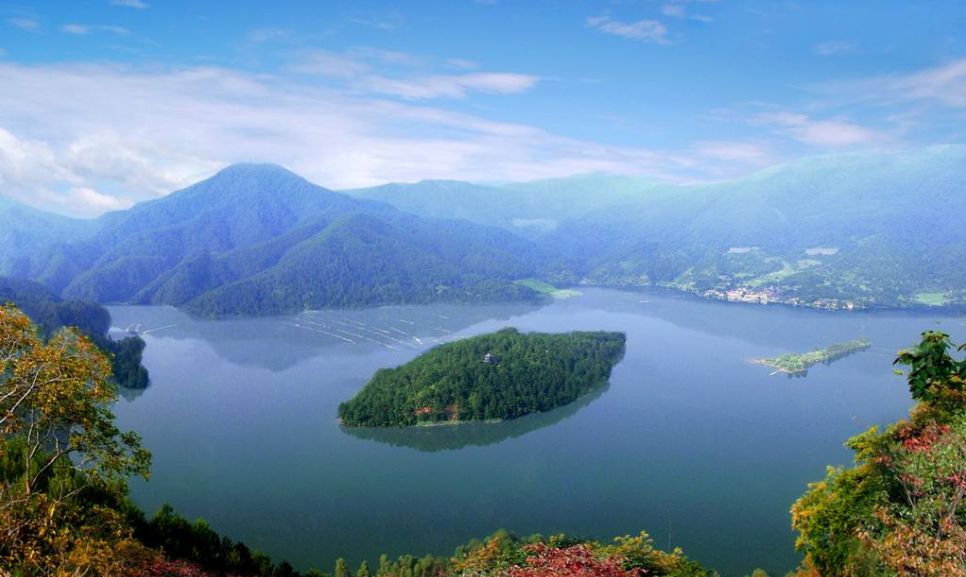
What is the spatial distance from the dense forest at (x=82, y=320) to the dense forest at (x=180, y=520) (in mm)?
31429

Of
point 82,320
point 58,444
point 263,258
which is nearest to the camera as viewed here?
point 58,444

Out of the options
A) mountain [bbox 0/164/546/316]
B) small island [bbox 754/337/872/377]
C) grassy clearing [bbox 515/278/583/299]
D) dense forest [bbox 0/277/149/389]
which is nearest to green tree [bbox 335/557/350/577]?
dense forest [bbox 0/277/149/389]

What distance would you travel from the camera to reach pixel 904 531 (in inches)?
234

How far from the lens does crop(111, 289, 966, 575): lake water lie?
1920 centimetres

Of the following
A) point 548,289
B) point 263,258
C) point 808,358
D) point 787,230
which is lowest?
point 808,358

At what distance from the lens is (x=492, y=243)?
434ft

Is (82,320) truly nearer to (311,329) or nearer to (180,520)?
(311,329)

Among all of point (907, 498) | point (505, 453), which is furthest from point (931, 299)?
point (907, 498)

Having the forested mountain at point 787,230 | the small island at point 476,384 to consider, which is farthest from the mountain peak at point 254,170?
the small island at point 476,384

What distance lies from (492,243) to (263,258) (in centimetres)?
5603

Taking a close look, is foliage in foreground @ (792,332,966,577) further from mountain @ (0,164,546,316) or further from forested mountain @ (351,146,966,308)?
forested mountain @ (351,146,966,308)

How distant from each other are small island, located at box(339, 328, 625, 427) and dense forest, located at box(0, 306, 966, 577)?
1876 cm

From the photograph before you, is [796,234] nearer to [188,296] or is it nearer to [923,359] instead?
[188,296]

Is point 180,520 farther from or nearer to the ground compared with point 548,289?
nearer to the ground
